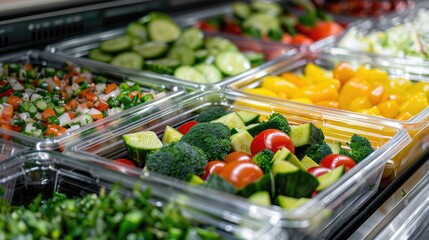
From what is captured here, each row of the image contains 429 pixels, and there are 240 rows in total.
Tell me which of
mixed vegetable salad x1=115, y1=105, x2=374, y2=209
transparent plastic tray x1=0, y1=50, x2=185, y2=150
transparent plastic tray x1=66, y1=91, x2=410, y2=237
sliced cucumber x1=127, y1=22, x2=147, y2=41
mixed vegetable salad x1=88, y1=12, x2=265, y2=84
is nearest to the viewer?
transparent plastic tray x1=66, y1=91, x2=410, y2=237

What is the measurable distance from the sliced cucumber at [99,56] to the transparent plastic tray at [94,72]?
16cm

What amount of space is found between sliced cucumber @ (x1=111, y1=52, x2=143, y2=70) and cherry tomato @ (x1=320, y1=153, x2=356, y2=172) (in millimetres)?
1411

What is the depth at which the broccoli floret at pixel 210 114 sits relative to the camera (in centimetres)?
254

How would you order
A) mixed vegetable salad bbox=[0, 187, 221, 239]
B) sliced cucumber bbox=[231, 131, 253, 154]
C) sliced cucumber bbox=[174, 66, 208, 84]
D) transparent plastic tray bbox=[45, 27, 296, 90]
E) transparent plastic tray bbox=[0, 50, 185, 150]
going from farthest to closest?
sliced cucumber bbox=[174, 66, 208, 84] < transparent plastic tray bbox=[45, 27, 296, 90] < sliced cucumber bbox=[231, 131, 253, 154] < transparent plastic tray bbox=[0, 50, 185, 150] < mixed vegetable salad bbox=[0, 187, 221, 239]

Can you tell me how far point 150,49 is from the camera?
3.40m

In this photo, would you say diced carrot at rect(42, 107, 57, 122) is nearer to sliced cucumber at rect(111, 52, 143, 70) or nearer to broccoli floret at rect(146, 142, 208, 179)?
broccoli floret at rect(146, 142, 208, 179)

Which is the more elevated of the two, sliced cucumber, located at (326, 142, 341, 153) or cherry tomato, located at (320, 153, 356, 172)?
cherry tomato, located at (320, 153, 356, 172)

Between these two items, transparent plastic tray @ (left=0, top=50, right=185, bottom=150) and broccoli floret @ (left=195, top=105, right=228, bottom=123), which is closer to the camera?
transparent plastic tray @ (left=0, top=50, right=185, bottom=150)

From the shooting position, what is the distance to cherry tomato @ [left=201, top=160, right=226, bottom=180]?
2002mm

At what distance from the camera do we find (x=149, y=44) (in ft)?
11.4

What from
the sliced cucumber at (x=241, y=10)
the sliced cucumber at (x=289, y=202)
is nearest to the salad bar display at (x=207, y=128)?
the sliced cucumber at (x=289, y=202)

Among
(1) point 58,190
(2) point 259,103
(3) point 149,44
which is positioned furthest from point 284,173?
(3) point 149,44

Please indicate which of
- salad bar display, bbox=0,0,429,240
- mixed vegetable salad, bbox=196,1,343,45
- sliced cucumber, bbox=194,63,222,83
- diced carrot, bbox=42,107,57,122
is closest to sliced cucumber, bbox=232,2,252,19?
mixed vegetable salad, bbox=196,1,343,45

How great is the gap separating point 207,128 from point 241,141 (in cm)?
13
